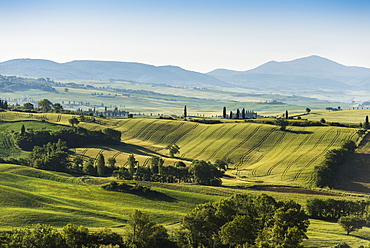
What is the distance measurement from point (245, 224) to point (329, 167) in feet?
280

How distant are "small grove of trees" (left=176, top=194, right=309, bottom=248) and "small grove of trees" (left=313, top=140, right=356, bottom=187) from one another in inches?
2350

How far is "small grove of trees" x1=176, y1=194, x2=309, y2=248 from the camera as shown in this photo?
7312cm

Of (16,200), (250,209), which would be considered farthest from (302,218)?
→ (16,200)

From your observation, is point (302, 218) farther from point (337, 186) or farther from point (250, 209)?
point (337, 186)

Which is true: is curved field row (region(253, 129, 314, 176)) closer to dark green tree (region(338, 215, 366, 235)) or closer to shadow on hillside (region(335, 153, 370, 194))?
shadow on hillside (region(335, 153, 370, 194))

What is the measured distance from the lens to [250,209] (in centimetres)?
9250

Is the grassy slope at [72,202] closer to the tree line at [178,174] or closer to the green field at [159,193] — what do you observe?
the green field at [159,193]

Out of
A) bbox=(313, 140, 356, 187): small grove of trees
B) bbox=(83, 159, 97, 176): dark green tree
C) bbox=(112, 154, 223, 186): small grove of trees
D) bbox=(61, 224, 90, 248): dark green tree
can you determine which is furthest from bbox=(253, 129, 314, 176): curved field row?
bbox=(61, 224, 90, 248): dark green tree

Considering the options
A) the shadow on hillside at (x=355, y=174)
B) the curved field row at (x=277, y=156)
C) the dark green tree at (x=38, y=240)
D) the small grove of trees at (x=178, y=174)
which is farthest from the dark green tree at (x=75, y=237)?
the curved field row at (x=277, y=156)

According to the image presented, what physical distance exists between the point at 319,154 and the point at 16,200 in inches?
4576

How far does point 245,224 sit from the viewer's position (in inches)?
3113

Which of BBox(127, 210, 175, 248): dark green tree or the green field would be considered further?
the green field

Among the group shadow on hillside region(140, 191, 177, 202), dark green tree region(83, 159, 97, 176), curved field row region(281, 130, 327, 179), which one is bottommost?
shadow on hillside region(140, 191, 177, 202)

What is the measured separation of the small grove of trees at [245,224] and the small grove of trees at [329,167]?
196ft
